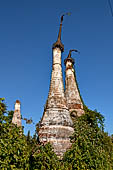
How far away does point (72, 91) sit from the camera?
17.5m

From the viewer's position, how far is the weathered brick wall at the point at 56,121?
10.5 m

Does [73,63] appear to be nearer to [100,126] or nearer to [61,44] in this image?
[61,44]

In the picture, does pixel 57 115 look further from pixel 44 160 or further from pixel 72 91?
pixel 72 91

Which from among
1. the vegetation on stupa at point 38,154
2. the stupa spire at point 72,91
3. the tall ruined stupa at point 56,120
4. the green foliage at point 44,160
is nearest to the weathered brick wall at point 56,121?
the tall ruined stupa at point 56,120

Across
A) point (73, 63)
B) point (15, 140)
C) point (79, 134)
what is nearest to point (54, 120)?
point (79, 134)

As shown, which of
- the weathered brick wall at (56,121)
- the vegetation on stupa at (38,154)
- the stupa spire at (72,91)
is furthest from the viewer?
the stupa spire at (72,91)

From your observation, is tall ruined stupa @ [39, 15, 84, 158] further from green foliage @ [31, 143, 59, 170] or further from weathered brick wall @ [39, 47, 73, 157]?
green foliage @ [31, 143, 59, 170]

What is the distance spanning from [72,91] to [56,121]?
21.7ft

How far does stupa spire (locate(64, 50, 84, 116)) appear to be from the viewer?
1628cm

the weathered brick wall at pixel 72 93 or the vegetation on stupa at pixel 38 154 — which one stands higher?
the weathered brick wall at pixel 72 93

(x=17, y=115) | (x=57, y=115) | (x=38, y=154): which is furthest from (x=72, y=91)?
(x=38, y=154)

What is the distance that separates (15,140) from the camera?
18.2ft

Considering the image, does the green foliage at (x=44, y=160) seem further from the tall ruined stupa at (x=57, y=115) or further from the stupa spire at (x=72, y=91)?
the stupa spire at (x=72, y=91)

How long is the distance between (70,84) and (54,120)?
7177mm
